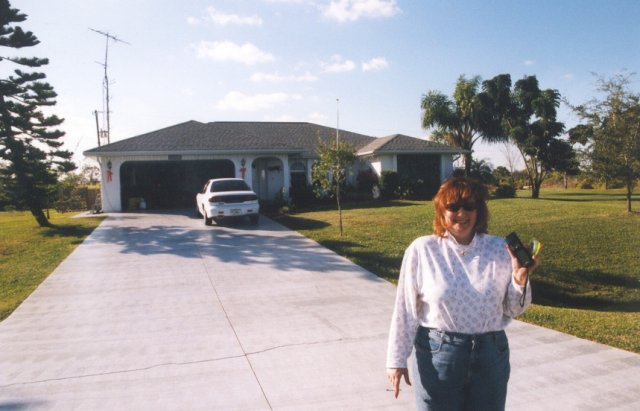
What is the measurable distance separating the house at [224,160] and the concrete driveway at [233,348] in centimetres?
1229

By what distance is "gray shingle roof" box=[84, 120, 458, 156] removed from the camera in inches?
819

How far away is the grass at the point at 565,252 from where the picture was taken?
6.14m

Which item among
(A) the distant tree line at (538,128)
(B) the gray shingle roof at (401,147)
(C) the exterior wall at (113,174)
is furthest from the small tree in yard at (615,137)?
(C) the exterior wall at (113,174)

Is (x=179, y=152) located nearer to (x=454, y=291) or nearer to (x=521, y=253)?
(x=454, y=291)

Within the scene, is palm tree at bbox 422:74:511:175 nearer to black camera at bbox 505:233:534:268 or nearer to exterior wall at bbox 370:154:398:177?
exterior wall at bbox 370:154:398:177

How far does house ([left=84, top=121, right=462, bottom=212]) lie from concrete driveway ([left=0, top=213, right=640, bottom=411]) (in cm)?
1229

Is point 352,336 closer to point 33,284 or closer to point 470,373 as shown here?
point 470,373

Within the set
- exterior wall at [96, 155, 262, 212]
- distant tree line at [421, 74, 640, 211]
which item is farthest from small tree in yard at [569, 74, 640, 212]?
exterior wall at [96, 155, 262, 212]

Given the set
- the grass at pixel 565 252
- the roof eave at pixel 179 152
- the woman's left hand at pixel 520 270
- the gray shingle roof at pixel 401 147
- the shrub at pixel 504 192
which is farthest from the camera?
the shrub at pixel 504 192

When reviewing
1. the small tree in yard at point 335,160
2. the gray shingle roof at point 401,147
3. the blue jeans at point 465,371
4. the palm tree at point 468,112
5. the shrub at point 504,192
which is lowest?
the blue jeans at point 465,371

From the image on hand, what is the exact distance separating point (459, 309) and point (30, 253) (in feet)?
41.6

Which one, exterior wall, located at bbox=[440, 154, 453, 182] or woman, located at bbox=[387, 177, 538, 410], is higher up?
exterior wall, located at bbox=[440, 154, 453, 182]

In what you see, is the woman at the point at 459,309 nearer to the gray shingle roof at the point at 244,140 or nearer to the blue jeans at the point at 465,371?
the blue jeans at the point at 465,371

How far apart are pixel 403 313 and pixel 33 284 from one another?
8377 mm
